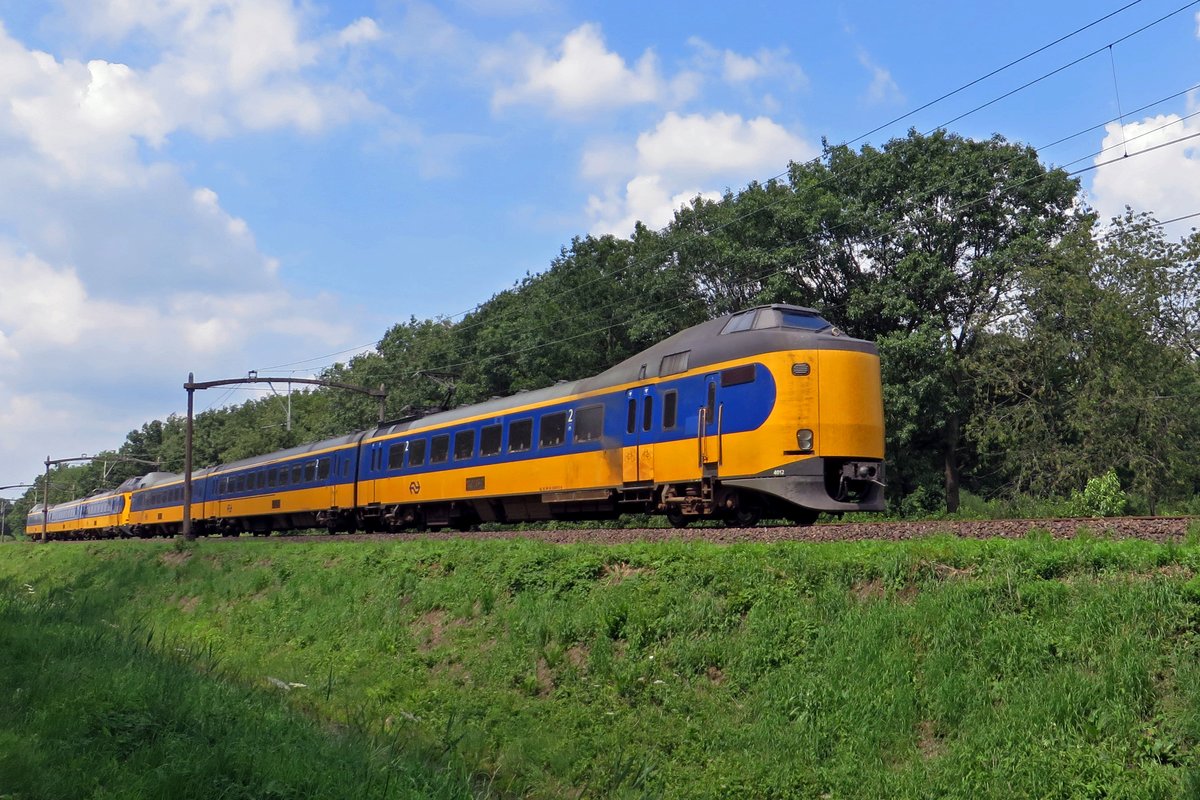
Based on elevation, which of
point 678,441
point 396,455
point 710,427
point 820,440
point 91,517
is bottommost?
point 91,517

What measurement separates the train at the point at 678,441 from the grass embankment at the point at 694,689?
3.15 m

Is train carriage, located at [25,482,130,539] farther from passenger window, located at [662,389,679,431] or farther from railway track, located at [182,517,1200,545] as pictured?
railway track, located at [182,517,1200,545]

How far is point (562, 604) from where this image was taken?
509 inches

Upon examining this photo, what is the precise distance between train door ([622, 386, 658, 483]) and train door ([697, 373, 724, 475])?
1.48 m

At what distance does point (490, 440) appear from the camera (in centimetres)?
2323

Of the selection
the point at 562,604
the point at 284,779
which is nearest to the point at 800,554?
the point at 562,604

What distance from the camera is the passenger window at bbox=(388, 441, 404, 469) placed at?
90.9ft

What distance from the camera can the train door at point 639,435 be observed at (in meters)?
17.8

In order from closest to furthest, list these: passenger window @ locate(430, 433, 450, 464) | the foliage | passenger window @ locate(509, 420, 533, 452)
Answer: passenger window @ locate(509, 420, 533, 452) < the foliage < passenger window @ locate(430, 433, 450, 464)

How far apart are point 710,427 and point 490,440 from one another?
8.29 m

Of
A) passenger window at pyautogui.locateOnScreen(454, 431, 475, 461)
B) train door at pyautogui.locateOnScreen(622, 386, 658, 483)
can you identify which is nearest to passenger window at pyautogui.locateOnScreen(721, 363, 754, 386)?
train door at pyautogui.locateOnScreen(622, 386, 658, 483)

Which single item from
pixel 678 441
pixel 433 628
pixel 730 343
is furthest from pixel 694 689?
pixel 730 343

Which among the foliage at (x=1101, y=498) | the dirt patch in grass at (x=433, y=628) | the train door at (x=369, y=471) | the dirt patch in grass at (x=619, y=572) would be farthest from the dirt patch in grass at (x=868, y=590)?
the train door at (x=369, y=471)

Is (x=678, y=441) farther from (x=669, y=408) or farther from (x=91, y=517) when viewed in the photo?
(x=91, y=517)
